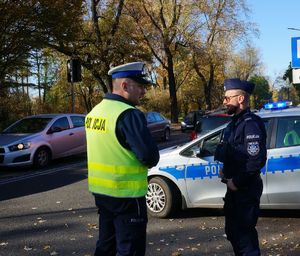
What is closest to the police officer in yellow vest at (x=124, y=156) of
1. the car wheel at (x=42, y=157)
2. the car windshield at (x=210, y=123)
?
the car windshield at (x=210, y=123)

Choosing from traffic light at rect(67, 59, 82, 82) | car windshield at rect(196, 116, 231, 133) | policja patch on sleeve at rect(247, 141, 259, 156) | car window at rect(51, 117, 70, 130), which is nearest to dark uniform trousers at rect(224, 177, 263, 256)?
policja patch on sleeve at rect(247, 141, 259, 156)

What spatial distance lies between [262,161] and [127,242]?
1367 millimetres

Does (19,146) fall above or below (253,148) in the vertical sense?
below

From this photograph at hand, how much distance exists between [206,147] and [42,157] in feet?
25.5

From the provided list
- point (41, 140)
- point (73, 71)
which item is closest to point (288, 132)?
point (41, 140)

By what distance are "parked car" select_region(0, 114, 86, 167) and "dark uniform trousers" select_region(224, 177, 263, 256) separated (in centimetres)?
964

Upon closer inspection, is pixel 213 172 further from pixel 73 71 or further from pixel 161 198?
pixel 73 71

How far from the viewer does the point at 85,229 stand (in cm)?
666

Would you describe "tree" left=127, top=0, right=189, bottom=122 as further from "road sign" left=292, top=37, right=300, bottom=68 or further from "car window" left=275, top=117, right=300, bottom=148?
"car window" left=275, top=117, right=300, bottom=148

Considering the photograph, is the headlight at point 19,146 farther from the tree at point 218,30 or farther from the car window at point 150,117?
the tree at point 218,30

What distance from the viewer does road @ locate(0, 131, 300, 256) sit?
5.71m

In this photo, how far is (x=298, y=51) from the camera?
39.8ft

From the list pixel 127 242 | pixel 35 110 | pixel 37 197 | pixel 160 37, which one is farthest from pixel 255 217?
pixel 160 37

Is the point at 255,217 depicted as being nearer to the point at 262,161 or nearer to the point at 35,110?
the point at 262,161
